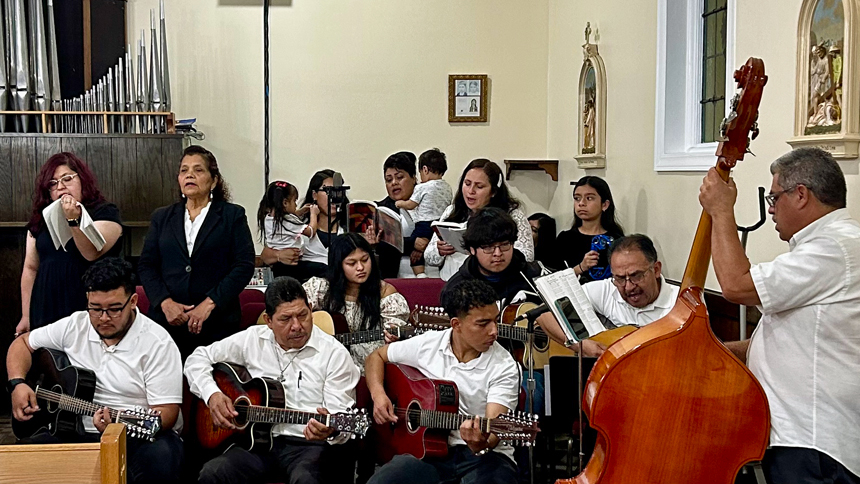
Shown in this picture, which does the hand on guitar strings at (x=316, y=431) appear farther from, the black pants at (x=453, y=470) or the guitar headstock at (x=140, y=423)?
the guitar headstock at (x=140, y=423)

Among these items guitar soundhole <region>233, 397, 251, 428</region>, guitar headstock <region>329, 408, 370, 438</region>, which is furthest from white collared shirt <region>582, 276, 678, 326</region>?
guitar soundhole <region>233, 397, 251, 428</region>

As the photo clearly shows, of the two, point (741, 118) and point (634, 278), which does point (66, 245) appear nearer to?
point (634, 278)

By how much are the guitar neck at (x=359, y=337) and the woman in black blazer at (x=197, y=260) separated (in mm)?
473

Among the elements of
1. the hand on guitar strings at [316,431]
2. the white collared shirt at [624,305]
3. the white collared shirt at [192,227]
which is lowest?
the hand on guitar strings at [316,431]

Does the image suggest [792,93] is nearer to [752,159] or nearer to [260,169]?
[752,159]

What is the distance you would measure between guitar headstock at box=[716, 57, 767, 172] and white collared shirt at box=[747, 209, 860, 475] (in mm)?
262

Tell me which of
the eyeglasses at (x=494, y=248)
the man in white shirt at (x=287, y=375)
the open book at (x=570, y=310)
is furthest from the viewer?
the eyeglasses at (x=494, y=248)

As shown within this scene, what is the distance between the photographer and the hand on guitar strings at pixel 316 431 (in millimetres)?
3305

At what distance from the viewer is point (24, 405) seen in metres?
3.49

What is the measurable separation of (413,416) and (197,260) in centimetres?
124

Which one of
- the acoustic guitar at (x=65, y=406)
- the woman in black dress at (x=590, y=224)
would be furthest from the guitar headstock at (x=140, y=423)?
the woman in black dress at (x=590, y=224)

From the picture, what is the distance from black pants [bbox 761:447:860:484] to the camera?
2.34m

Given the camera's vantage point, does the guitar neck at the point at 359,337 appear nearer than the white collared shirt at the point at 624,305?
No

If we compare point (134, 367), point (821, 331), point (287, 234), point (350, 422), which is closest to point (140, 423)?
point (134, 367)
